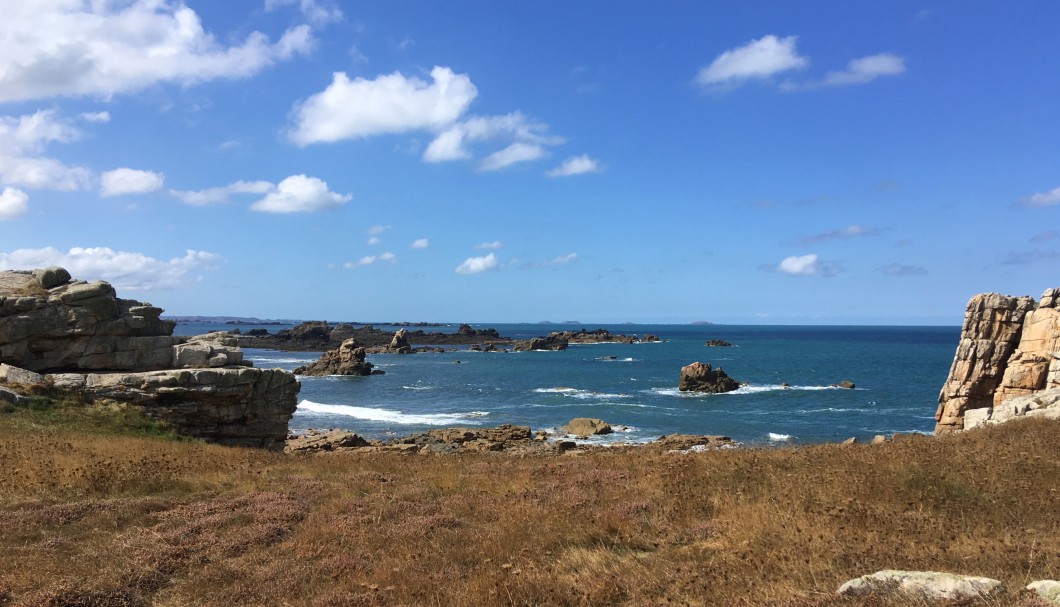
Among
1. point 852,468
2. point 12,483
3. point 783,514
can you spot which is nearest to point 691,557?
point 783,514

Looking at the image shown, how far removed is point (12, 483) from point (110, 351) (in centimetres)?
1349

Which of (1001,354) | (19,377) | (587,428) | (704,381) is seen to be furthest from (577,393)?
(19,377)

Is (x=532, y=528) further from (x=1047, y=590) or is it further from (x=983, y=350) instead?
(x=983, y=350)

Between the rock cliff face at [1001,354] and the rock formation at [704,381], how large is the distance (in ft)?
107

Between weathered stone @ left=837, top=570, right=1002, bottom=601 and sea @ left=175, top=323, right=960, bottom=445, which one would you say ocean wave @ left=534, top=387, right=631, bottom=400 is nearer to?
sea @ left=175, top=323, right=960, bottom=445

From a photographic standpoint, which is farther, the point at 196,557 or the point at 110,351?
the point at 110,351

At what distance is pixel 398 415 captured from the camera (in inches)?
1984

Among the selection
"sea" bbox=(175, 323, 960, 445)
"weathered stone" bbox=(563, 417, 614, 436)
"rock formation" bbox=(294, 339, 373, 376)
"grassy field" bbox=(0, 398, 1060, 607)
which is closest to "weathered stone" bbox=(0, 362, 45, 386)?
"grassy field" bbox=(0, 398, 1060, 607)

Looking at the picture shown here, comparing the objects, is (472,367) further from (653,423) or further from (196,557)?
(196,557)

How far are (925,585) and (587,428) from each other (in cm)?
3644

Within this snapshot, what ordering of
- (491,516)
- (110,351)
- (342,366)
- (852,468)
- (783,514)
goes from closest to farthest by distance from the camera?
(783,514), (491,516), (852,468), (110,351), (342,366)

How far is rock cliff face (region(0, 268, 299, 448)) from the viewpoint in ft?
71.6

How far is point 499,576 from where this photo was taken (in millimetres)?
7465

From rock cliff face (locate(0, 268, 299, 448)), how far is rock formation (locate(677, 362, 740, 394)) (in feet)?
158
